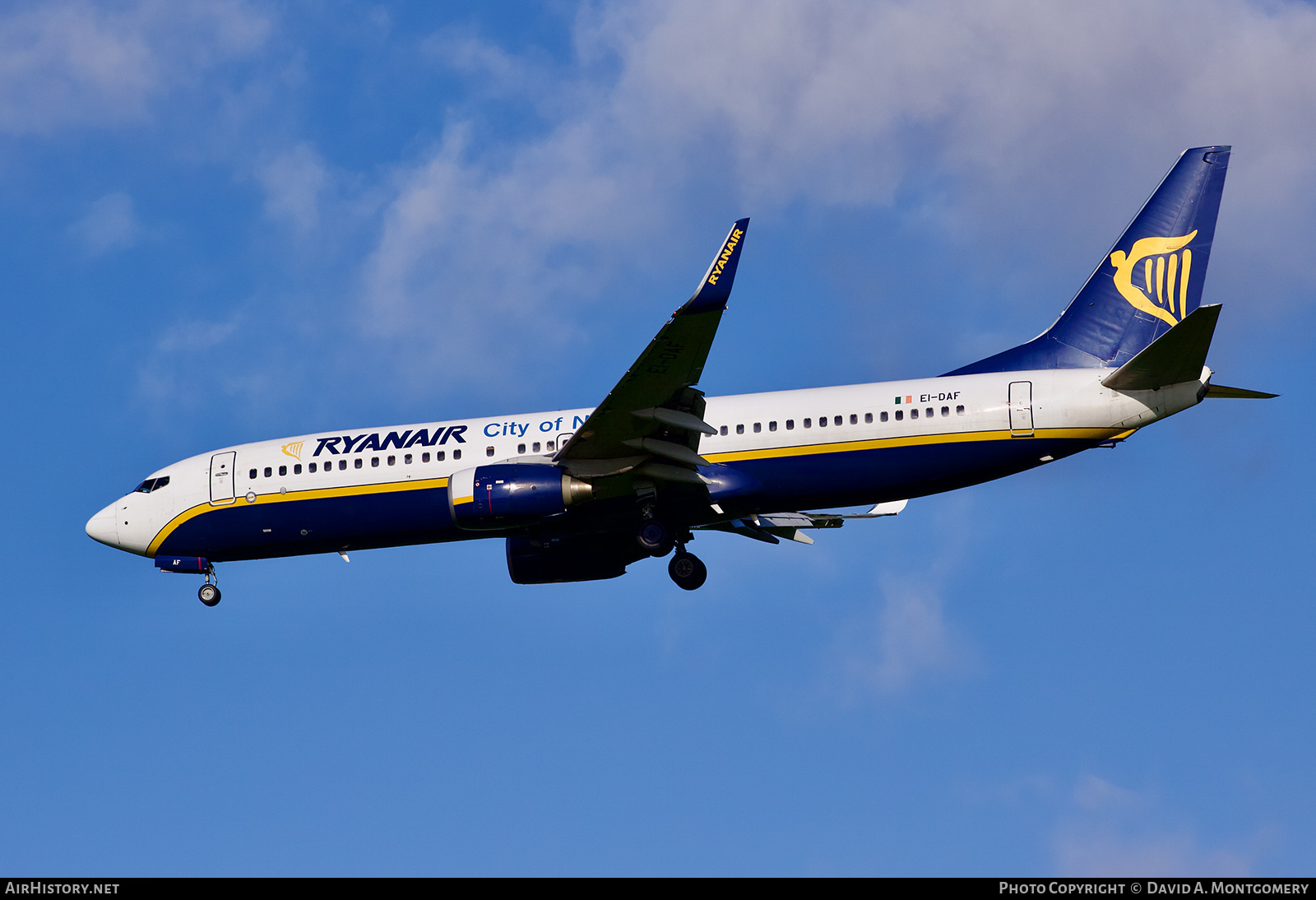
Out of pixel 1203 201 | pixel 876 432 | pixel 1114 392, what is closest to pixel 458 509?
pixel 876 432

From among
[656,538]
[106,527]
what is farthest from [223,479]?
[656,538]

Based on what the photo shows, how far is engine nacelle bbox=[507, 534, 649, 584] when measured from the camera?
111 feet

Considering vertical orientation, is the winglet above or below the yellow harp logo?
below

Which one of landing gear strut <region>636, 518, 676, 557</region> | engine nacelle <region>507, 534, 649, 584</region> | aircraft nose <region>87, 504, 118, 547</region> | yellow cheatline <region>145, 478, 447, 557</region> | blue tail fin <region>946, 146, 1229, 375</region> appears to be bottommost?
landing gear strut <region>636, 518, 676, 557</region>

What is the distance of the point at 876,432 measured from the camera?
29703 millimetres

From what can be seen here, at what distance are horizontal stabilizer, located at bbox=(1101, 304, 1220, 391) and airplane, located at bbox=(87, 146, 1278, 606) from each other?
0.04 metres

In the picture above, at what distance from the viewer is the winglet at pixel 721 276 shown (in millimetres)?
25375

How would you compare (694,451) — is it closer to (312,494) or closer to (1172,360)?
(312,494)

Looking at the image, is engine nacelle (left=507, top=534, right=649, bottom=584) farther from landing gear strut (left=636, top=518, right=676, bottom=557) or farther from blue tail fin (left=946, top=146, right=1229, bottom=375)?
blue tail fin (left=946, top=146, right=1229, bottom=375)

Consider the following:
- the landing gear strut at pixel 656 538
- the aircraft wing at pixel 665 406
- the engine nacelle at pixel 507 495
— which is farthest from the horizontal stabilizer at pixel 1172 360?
the engine nacelle at pixel 507 495

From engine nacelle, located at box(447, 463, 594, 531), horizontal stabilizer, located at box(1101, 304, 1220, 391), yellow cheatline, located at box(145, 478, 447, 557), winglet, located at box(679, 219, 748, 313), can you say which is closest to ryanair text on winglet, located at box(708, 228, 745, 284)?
winglet, located at box(679, 219, 748, 313)

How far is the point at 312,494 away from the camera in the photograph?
31.8 meters
